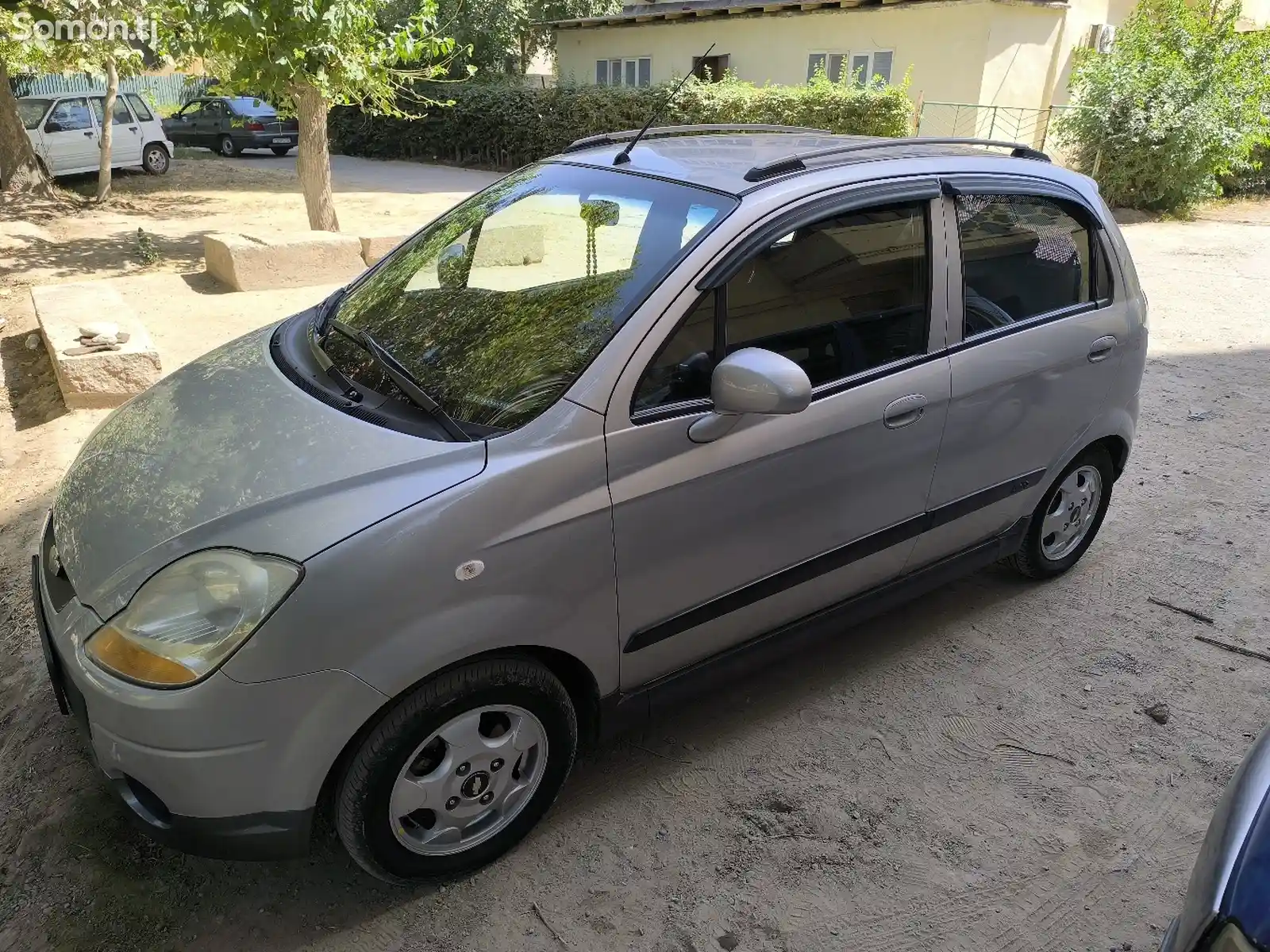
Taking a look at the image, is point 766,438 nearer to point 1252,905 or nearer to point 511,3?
point 1252,905

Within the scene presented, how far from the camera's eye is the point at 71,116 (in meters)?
16.3

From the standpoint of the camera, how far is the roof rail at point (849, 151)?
279 cm

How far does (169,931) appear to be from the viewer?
93.7 inches

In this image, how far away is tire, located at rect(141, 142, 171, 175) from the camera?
58.0ft

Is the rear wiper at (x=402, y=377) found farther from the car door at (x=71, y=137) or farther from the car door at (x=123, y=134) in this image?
the car door at (x=123, y=134)

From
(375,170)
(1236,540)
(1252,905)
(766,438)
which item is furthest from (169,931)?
(375,170)

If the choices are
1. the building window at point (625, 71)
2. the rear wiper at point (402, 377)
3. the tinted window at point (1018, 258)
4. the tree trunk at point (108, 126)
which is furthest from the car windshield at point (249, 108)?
the tinted window at point (1018, 258)

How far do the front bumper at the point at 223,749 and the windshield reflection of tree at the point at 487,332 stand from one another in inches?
31.6

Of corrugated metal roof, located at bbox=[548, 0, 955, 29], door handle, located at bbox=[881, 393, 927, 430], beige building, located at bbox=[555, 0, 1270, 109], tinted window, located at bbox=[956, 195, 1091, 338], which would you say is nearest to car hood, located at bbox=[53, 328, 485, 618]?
door handle, located at bbox=[881, 393, 927, 430]

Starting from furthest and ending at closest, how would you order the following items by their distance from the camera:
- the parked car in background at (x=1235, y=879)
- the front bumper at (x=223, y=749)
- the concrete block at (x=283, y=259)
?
the concrete block at (x=283, y=259)
the front bumper at (x=223, y=749)
the parked car in background at (x=1235, y=879)

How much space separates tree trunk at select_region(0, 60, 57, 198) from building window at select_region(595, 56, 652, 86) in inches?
465

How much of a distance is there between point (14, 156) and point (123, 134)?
3424 millimetres

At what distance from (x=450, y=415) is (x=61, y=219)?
13664 mm

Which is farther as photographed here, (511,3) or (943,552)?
(511,3)
